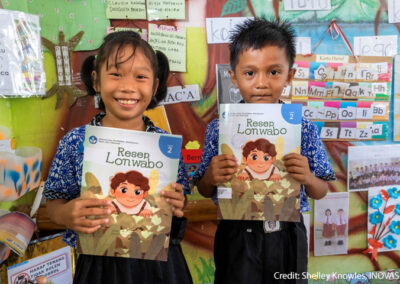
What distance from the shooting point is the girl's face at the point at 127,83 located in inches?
36.5

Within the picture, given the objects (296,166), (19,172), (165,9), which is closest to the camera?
(296,166)

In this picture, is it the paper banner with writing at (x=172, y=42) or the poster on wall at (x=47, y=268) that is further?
the paper banner with writing at (x=172, y=42)

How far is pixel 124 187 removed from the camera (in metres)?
0.85

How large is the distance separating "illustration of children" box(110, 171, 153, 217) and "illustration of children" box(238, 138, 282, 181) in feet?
1.07

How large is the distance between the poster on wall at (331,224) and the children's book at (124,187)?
1053 millimetres

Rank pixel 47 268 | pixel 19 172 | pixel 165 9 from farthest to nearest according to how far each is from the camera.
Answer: pixel 165 9
pixel 47 268
pixel 19 172

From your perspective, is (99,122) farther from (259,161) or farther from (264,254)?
(264,254)

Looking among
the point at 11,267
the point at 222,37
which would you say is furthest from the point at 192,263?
the point at 222,37

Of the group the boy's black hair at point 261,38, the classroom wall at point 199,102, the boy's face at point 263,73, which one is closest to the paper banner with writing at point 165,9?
the classroom wall at point 199,102

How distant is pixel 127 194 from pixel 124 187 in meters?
0.02

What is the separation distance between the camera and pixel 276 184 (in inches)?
38.5

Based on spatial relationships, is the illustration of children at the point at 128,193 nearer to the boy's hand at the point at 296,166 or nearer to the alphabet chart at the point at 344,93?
the boy's hand at the point at 296,166

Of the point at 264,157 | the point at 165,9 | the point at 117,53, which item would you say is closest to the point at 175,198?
the point at 264,157

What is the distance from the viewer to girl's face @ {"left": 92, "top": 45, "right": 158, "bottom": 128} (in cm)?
93
